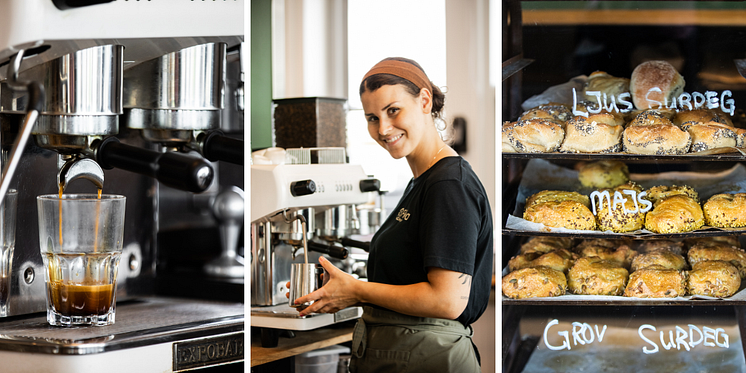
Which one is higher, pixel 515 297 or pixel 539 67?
pixel 539 67

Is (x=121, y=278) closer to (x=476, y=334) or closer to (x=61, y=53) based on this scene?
(x=61, y=53)

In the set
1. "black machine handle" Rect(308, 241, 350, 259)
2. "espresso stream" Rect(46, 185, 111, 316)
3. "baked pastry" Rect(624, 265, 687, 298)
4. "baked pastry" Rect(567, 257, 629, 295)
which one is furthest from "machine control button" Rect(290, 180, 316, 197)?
"baked pastry" Rect(624, 265, 687, 298)

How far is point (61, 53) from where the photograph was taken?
116 cm

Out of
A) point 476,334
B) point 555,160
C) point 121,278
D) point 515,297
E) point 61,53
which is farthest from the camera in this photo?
point 555,160

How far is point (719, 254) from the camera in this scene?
1.91 metres

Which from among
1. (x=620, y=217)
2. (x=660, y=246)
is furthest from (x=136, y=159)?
(x=660, y=246)

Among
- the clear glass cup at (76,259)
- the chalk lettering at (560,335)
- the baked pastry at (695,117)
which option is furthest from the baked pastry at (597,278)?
the clear glass cup at (76,259)

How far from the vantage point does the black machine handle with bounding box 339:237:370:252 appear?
1.63 metres

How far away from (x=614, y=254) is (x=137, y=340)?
1489 millimetres

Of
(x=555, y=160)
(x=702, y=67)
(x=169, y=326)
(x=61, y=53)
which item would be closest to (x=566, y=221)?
(x=555, y=160)

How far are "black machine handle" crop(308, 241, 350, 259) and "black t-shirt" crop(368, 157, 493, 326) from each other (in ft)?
0.70

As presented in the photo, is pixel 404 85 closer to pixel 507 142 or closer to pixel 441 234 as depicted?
pixel 441 234

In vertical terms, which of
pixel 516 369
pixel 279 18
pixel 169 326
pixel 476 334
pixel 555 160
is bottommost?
pixel 516 369

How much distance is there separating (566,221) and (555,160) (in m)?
0.22
